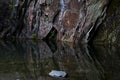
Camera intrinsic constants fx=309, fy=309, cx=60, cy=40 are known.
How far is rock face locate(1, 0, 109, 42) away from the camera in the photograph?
97.7 feet

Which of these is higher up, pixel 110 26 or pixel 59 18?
pixel 59 18

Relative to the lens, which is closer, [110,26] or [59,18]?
[110,26]

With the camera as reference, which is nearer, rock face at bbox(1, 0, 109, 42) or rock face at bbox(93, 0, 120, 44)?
rock face at bbox(93, 0, 120, 44)

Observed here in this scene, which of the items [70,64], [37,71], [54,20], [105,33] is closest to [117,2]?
[105,33]

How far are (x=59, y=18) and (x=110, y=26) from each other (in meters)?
7.63

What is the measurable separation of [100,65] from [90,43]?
1407 cm

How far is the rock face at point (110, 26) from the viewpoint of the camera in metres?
28.4

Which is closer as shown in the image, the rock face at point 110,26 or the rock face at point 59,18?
the rock face at point 110,26

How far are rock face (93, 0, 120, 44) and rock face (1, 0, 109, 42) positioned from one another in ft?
1.73

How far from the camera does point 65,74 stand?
1253cm

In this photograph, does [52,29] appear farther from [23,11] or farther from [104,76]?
[104,76]

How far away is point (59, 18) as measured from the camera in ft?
114

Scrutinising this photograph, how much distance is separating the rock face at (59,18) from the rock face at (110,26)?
53cm

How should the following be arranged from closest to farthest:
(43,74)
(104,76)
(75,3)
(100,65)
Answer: (104,76) < (43,74) < (100,65) < (75,3)
